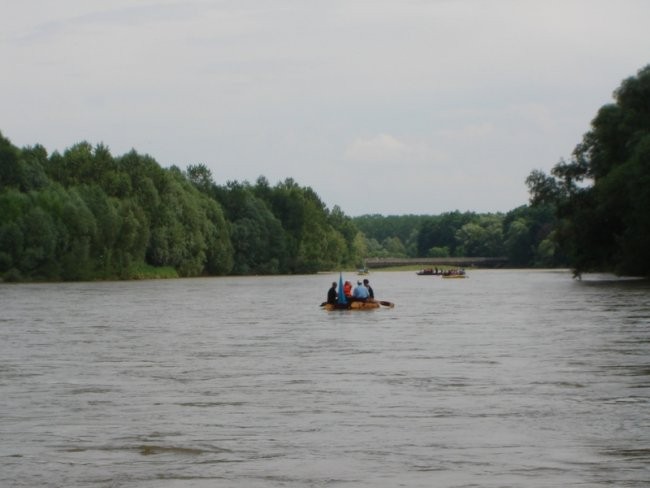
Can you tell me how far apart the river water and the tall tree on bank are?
1474 inches

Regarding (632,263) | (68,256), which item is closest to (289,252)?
(68,256)

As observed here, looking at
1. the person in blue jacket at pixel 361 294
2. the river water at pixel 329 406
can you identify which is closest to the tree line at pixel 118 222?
the person in blue jacket at pixel 361 294

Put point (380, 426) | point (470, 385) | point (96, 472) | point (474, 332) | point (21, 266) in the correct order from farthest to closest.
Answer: point (21, 266) → point (474, 332) → point (470, 385) → point (380, 426) → point (96, 472)

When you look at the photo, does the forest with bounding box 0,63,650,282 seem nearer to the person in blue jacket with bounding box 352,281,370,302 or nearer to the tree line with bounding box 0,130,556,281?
the tree line with bounding box 0,130,556,281

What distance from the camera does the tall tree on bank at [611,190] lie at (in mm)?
82438

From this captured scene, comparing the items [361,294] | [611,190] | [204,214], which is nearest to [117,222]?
[204,214]

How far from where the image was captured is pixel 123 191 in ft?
450

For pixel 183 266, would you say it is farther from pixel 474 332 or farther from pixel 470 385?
pixel 470 385

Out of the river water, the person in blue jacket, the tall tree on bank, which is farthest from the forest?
the river water

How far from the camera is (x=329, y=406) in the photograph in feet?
71.7

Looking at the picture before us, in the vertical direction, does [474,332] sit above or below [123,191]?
below

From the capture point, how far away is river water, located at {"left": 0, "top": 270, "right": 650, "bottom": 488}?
1547 centimetres

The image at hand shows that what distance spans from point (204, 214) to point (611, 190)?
7406 cm

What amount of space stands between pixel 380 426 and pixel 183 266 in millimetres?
127047
